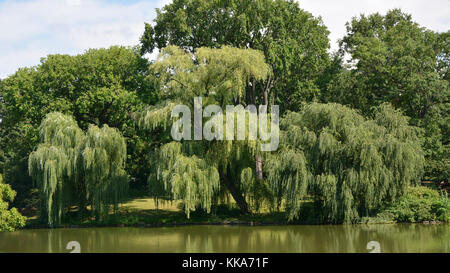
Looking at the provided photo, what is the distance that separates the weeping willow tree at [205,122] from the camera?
22656mm

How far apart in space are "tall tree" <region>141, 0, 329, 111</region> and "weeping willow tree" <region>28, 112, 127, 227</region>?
9480 millimetres

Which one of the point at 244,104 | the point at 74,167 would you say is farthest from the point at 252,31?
the point at 74,167

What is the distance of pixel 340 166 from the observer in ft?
72.5

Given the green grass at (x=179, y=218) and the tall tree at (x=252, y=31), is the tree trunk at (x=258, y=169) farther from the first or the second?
the tall tree at (x=252, y=31)

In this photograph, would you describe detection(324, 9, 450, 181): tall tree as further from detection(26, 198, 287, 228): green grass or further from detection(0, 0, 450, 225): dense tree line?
detection(26, 198, 287, 228): green grass

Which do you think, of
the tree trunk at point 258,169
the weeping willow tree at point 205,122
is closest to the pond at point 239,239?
the weeping willow tree at point 205,122

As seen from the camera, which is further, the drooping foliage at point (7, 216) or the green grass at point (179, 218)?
the green grass at point (179, 218)

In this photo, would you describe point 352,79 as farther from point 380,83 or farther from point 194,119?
point 194,119

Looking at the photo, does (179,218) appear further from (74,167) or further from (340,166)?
(340,166)

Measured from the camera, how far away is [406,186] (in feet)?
73.6

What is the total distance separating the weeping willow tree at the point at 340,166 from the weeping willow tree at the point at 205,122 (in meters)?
1.60

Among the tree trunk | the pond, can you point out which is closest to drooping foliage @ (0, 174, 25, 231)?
the pond
